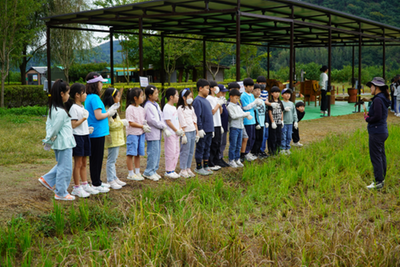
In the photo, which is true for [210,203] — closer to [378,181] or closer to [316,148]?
[378,181]

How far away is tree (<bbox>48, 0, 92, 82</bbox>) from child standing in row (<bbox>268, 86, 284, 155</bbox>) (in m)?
18.3

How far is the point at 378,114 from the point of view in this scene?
5609mm

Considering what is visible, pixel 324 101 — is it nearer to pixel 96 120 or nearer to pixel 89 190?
pixel 96 120

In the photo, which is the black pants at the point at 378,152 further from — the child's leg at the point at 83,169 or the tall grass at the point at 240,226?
the child's leg at the point at 83,169

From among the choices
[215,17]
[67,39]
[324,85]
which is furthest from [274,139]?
[67,39]

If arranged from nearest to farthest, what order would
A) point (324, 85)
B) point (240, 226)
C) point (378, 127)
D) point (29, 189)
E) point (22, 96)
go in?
1. point (240, 226)
2. point (29, 189)
3. point (378, 127)
4. point (324, 85)
5. point (22, 96)

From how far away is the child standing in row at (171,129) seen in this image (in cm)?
618

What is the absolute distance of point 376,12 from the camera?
179 feet

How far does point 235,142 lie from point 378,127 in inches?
90.6

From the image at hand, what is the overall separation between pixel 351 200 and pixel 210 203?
177cm

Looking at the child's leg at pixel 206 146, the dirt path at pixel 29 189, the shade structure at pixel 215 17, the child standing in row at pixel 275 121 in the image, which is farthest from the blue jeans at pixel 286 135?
the child's leg at pixel 206 146

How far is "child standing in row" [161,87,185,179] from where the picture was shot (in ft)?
20.3

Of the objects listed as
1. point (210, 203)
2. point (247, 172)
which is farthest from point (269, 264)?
point (247, 172)

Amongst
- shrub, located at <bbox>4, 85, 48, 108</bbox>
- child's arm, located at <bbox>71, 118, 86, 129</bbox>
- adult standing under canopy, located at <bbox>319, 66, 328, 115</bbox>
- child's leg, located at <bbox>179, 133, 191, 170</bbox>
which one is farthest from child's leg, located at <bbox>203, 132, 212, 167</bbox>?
shrub, located at <bbox>4, 85, 48, 108</bbox>
